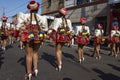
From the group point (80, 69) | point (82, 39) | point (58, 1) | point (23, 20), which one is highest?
point (58, 1)

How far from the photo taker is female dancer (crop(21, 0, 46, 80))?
7.25 metres

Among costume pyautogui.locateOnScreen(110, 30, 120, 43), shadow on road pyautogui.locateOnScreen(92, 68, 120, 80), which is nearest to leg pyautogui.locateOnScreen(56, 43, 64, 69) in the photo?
shadow on road pyautogui.locateOnScreen(92, 68, 120, 80)

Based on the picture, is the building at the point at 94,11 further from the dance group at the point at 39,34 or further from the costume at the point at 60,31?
the costume at the point at 60,31

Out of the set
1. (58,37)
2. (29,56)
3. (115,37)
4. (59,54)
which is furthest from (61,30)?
(115,37)

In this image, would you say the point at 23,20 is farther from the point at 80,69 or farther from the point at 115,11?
the point at 115,11

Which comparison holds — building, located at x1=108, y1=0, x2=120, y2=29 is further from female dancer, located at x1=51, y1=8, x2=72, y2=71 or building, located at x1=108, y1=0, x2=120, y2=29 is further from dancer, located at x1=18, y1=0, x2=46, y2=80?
dancer, located at x1=18, y1=0, x2=46, y2=80

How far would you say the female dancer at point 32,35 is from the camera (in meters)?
7.25

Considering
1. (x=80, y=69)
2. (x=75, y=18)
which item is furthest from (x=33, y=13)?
(x=75, y=18)

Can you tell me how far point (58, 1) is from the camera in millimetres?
36188

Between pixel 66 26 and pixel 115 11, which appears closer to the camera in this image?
pixel 66 26

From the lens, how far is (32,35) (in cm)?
727

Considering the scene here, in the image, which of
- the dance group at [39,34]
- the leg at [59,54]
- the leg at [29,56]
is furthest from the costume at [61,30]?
the leg at [29,56]

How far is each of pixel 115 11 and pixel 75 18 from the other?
8861 millimetres

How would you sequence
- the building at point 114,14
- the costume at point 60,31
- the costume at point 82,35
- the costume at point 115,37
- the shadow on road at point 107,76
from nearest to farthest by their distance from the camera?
the shadow on road at point 107,76, the costume at point 60,31, the costume at point 82,35, the costume at point 115,37, the building at point 114,14
